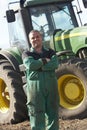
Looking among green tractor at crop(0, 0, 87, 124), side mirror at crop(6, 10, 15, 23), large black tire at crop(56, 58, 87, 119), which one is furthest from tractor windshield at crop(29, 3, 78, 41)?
large black tire at crop(56, 58, 87, 119)

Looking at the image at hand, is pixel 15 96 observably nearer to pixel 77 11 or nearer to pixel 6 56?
pixel 6 56

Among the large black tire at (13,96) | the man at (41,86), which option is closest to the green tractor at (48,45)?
the large black tire at (13,96)

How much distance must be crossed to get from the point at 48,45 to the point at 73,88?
55.4 inches

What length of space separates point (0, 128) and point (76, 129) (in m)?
1.88

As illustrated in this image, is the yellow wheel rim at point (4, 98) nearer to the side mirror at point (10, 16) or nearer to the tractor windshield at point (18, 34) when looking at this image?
the tractor windshield at point (18, 34)

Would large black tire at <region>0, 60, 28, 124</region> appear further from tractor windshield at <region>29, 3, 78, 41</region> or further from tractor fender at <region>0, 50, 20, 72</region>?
tractor windshield at <region>29, 3, 78, 41</region>

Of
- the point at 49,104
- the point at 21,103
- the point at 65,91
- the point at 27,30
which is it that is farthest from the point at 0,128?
the point at 49,104

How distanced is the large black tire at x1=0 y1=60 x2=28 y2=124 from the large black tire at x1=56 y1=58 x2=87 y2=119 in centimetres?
90

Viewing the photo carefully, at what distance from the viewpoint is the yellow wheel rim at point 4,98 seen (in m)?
9.66

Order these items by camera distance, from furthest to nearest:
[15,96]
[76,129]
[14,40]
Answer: [14,40], [15,96], [76,129]

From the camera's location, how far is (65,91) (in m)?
8.48

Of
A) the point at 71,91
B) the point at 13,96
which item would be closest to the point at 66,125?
the point at 71,91

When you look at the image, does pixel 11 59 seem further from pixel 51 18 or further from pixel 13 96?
pixel 51 18

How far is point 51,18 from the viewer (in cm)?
952
